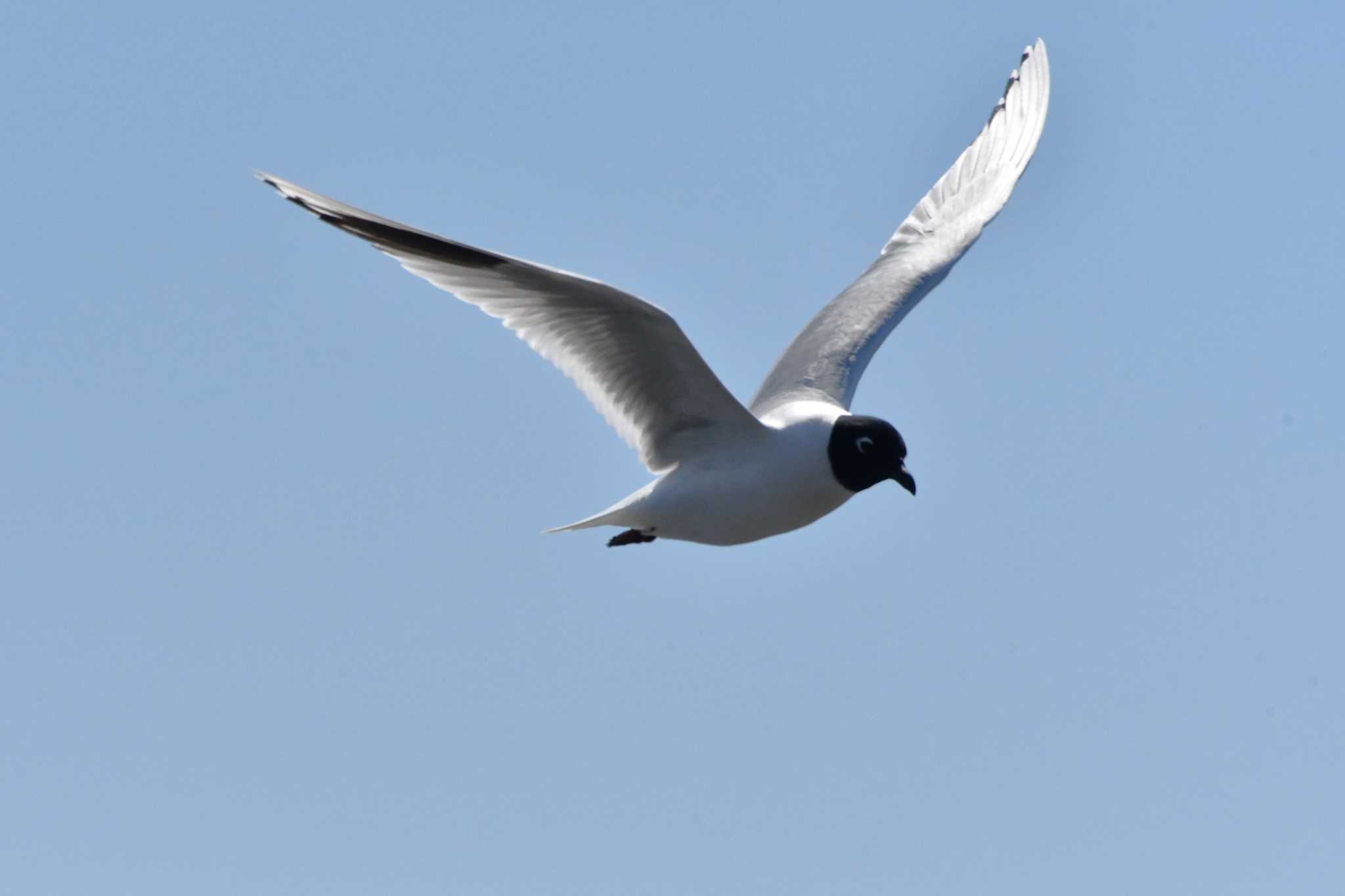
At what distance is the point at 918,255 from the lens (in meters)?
14.5

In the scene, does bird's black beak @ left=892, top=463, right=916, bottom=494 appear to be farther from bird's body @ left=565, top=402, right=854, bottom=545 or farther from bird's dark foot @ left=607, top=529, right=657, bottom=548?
bird's dark foot @ left=607, top=529, right=657, bottom=548

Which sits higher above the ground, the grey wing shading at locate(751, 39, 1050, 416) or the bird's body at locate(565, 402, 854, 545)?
the grey wing shading at locate(751, 39, 1050, 416)

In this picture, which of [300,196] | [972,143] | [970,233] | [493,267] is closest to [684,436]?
[493,267]

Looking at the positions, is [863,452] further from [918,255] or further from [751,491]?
[918,255]

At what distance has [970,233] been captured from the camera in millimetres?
14656

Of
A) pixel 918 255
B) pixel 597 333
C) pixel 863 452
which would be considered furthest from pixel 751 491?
pixel 918 255

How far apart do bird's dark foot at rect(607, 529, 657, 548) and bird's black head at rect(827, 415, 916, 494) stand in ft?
4.01

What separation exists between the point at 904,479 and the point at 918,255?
357 centimetres

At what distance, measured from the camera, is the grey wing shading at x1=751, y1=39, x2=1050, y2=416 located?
12.8 meters

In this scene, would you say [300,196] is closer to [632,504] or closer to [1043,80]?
[632,504]

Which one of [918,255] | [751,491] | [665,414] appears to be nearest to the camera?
[751,491]

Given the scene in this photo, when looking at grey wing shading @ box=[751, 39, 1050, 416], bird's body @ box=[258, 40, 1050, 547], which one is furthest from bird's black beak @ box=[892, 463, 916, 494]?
grey wing shading @ box=[751, 39, 1050, 416]

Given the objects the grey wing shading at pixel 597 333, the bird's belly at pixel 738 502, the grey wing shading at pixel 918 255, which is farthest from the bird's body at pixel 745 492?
the grey wing shading at pixel 918 255

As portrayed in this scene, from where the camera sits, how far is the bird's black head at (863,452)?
36.4 feet
